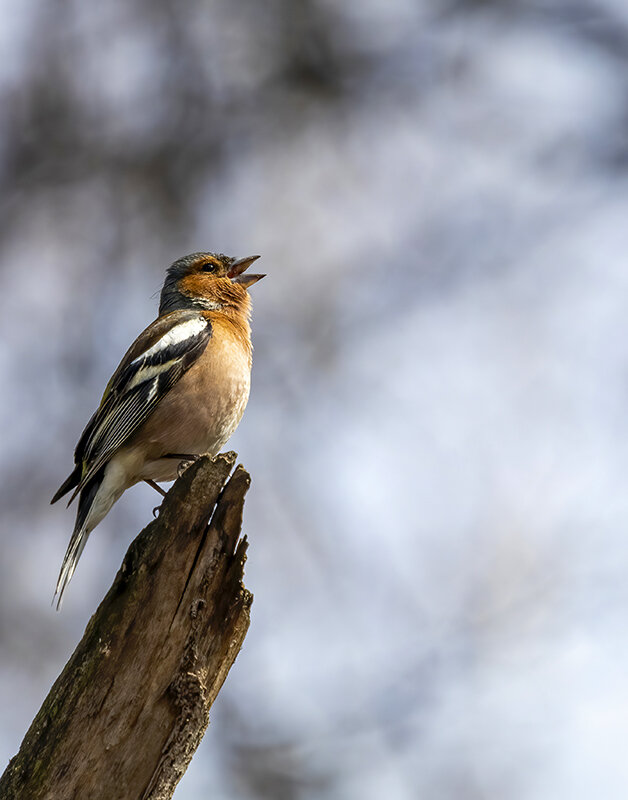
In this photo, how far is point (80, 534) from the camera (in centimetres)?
529

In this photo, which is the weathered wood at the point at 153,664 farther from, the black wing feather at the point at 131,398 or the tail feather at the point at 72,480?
the tail feather at the point at 72,480

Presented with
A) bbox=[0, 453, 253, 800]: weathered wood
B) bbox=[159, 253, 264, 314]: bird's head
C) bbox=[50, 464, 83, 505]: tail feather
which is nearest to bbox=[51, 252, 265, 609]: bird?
bbox=[50, 464, 83, 505]: tail feather

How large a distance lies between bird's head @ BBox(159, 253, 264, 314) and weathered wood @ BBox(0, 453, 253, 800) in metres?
3.09

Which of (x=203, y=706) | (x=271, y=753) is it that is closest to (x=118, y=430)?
(x=203, y=706)

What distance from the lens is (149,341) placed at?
6098mm

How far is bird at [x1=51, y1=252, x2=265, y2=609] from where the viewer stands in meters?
5.53

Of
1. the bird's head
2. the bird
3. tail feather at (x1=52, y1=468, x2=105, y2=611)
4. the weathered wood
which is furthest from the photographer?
the bird's head

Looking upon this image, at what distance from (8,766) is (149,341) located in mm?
3298

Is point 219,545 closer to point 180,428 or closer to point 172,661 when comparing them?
point 172,661

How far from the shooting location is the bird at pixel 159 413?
5.53 meters

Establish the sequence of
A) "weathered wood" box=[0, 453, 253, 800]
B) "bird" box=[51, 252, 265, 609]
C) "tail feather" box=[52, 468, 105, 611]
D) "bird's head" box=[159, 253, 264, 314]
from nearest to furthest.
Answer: "weathered wood" box=[0, 453, 253, 800]
"tail feather" box=[52, 468, 105, 611]
"bird" box=[51, 252, 265, 609]
"bird's head" box=[159, 253, 264, 314]

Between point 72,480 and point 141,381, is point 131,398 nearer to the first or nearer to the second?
point 141,381

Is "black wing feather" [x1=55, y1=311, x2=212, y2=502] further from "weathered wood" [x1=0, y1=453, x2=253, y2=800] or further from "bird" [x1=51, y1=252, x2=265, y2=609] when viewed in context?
"weathered wood" [x1=0, y1=453, x2=253, y2=800]

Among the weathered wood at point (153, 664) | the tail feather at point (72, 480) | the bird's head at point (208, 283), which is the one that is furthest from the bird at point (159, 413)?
the weathered wood at point (153, 664)
